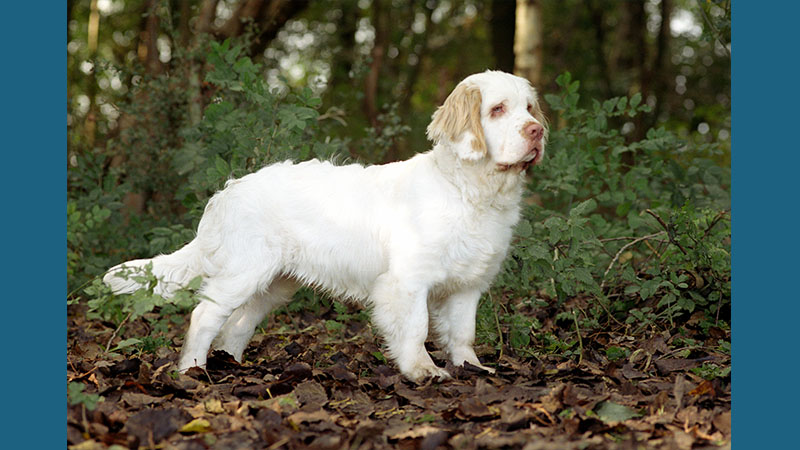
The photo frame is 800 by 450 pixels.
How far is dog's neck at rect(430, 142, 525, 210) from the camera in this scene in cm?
443

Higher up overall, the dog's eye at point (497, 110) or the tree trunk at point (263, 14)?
the tree trunk at point (263, 14)

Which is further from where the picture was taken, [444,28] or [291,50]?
[444,28]

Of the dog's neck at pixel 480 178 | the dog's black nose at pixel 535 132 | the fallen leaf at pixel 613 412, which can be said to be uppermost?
the dog's black nose at pixel 535 132

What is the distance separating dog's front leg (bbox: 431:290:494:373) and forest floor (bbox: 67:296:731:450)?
171 mm

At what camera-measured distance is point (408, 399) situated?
3.82m

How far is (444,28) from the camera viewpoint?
2008 cm

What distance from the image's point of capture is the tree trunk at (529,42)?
28.9ft

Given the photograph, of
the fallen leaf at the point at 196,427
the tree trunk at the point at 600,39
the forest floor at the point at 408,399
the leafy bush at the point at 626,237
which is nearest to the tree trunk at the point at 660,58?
the tree trunk at the point at 600,39

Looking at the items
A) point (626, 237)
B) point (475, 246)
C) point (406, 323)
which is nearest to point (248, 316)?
point (406, 323)

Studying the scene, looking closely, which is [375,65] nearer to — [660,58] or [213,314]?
[660,58]

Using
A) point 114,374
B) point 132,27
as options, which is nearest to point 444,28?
point 132,27

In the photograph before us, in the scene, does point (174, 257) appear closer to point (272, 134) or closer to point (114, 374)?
point (114, 374)

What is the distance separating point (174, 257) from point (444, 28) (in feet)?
52.9

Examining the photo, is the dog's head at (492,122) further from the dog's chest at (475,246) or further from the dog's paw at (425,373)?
the dog's paw at (425,373)
